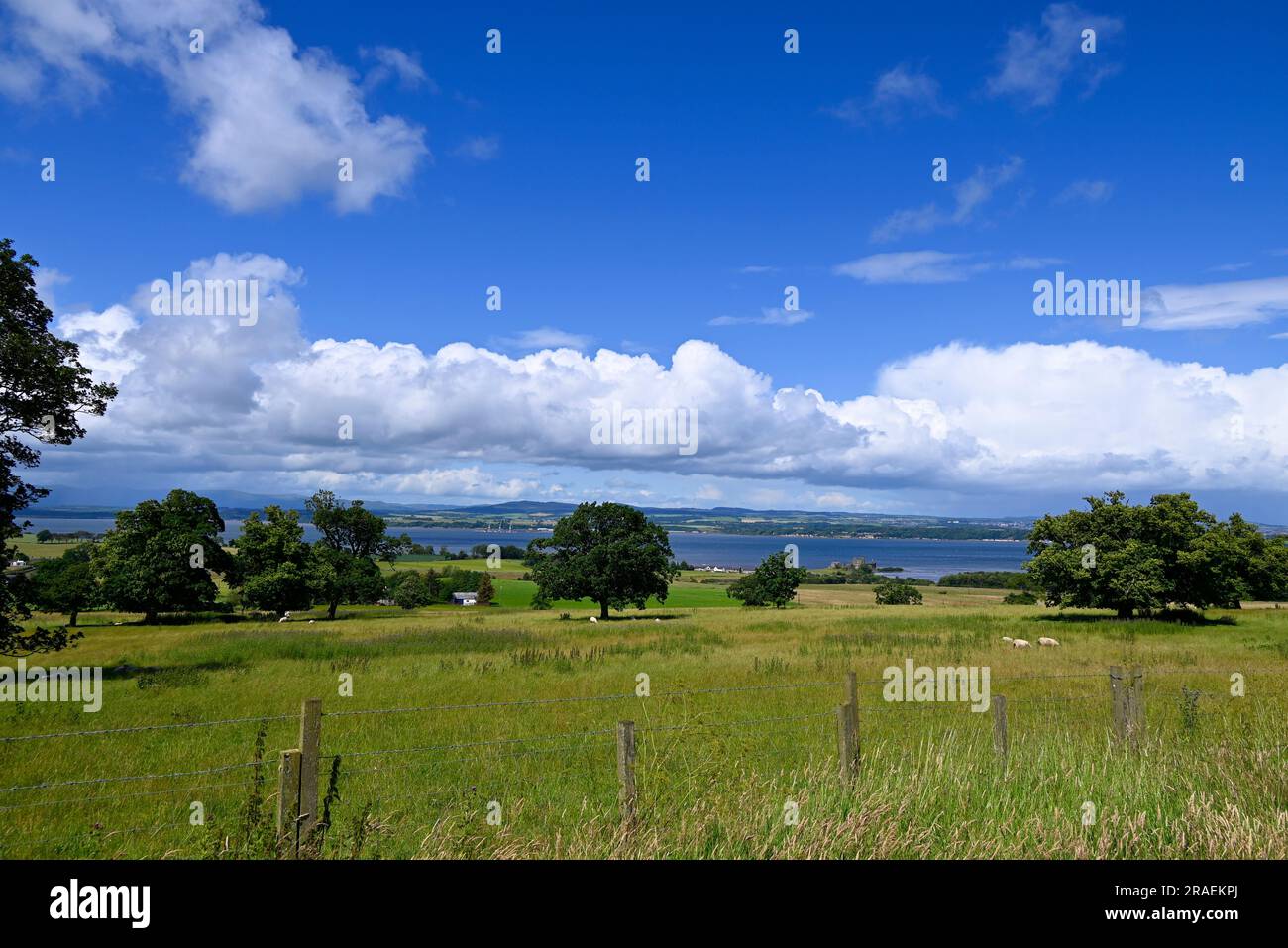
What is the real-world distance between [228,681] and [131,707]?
4.13m

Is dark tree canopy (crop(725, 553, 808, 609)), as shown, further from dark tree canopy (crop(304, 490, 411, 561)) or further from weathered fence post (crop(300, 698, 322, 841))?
weathered fence post (crop(300, 698, 322, 841))

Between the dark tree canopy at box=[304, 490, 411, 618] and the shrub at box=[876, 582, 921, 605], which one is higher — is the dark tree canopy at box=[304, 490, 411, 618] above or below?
above

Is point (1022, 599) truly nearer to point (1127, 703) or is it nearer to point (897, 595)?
point (897, 595)

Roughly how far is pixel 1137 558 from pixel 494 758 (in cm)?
3881

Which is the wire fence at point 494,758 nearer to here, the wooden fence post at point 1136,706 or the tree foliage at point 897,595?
the wooden fence post at point 1136,706

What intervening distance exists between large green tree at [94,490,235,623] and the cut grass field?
19.9m

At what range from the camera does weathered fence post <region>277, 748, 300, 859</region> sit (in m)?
6.11

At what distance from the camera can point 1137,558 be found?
1491 inches

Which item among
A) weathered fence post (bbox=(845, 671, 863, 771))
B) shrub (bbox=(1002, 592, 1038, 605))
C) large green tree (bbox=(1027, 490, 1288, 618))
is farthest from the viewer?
shrub (bbox=(1002, 592, 1038, 605))

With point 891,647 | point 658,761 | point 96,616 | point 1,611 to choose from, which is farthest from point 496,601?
point 658,761

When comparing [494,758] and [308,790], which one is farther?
[494,758]

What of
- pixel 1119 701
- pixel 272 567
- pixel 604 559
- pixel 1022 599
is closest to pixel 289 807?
pixel 1119 701

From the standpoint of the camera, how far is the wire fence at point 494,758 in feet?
24.3

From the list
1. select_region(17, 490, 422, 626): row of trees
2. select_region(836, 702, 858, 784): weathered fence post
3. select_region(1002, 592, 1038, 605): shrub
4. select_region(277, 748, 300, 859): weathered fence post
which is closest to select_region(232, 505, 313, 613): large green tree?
select_region(17, 490, 422, 626): row of trees
